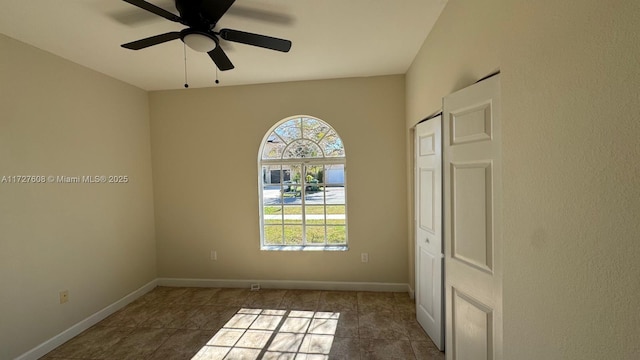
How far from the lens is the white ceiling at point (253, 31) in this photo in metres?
1.74

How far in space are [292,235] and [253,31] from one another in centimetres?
245

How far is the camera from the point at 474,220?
138cm

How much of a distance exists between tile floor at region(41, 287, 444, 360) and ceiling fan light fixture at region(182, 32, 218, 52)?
7.95 ft

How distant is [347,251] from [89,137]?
10.4 feet

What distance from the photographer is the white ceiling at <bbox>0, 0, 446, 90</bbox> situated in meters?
1.74

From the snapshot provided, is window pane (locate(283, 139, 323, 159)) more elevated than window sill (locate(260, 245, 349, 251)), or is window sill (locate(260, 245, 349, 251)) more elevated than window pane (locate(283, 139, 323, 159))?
window pane (locate(283, 139, 323, 159))

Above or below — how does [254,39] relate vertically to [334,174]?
above

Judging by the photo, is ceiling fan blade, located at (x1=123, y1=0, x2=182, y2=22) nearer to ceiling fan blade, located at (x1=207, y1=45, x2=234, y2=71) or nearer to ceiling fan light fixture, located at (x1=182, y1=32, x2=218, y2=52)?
ceiling fan light fixture, located at (x1=182, y1=32, x2=218, y2=52)

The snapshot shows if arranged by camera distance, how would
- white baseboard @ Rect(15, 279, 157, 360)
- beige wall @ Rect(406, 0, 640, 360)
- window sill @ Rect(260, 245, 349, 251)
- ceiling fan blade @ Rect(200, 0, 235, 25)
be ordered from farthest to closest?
window sill @ Rect(260, 245, 349, 251) → white baseboard @ Rect(15, 279, 157, 360) → ceiling fan blade @ Rect(200, 0, 235, 25) → beige wall @ Rect(406, 0, 640, 360)

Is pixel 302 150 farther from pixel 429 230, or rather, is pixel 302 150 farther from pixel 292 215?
pixel 429 230

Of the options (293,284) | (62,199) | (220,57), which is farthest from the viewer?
(293,284)

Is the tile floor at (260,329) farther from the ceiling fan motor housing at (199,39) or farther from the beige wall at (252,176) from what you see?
the ceiling fan motor housing at (199,39)

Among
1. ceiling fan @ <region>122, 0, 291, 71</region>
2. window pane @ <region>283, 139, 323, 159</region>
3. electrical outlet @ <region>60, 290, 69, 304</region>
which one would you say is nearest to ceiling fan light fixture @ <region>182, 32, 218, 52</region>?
ceiling fan @ <region>122, 0, 291, 71</region>

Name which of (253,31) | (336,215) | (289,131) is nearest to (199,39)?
(253,31)
